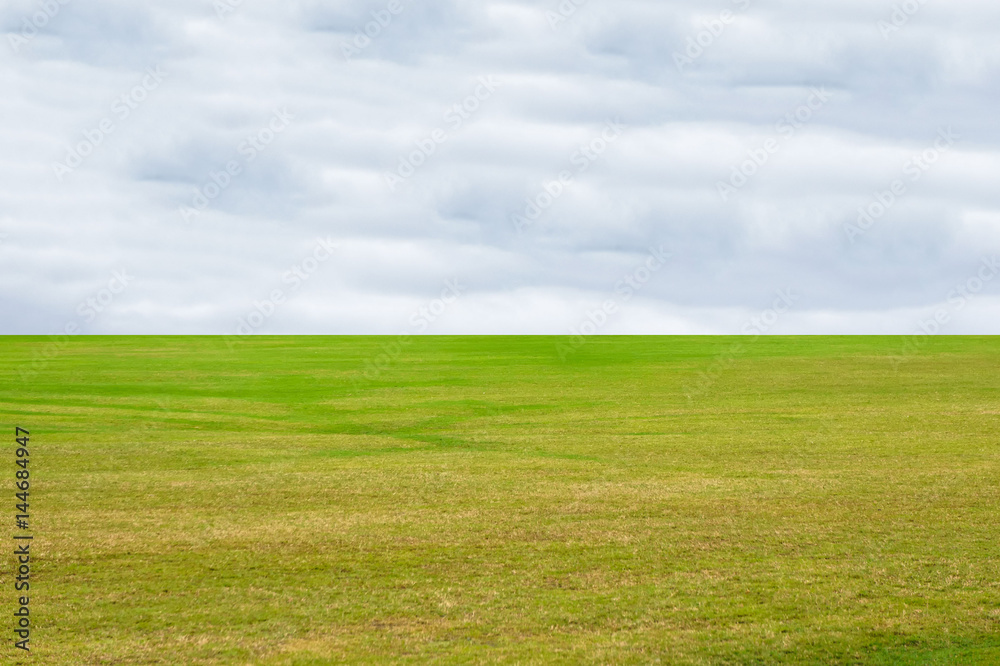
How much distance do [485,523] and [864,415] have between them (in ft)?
106

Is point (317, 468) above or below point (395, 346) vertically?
below

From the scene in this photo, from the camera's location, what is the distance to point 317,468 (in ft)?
119

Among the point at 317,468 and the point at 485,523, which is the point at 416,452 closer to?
the point at 317,468

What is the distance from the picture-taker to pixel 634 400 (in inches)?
2343

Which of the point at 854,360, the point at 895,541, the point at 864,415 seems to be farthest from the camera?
the point at 854,360

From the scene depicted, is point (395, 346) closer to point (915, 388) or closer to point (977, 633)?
point (915, 388)

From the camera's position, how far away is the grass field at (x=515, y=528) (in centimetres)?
1697

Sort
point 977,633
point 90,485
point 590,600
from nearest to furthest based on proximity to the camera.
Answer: point 977,633
point 590,600
point 90,485

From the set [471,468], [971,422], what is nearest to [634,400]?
[971,422]

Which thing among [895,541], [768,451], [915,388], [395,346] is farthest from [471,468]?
[395,346]

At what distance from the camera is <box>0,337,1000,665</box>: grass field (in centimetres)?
1697

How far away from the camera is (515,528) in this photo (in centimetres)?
2548

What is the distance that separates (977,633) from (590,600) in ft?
24.0

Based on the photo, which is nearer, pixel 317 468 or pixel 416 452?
pixel 317 468
